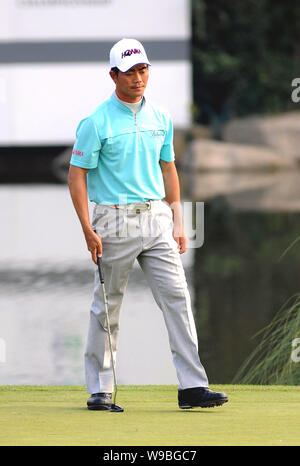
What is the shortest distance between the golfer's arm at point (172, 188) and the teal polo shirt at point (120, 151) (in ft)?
0.29

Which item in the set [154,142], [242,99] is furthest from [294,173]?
[154,142]

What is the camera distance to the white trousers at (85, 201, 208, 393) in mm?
4293

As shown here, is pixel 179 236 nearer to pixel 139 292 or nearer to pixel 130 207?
pixel 130 207

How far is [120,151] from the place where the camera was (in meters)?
4.22

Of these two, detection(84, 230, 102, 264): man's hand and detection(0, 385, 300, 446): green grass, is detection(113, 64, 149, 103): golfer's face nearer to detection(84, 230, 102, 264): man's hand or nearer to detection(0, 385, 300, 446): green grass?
detection(84, 230, 102, 264): man's hand

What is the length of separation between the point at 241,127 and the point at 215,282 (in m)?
15.2

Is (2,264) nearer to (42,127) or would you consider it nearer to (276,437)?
(276,437)

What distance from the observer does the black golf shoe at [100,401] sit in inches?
169

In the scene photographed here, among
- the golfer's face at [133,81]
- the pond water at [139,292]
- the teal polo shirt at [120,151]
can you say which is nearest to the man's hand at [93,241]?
the teal polo shirt at [120,151]

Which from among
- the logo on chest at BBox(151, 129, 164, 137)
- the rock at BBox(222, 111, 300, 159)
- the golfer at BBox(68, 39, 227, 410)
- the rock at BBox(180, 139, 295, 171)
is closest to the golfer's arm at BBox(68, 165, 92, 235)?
the golfer at BBox(68, 39, 227, 410)

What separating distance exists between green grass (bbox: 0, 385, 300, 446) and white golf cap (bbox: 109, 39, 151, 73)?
1.34 meters

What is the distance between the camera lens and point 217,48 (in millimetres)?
30266

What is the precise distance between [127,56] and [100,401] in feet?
4.48

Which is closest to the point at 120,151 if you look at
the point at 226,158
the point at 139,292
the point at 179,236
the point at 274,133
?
the point at 179,236
